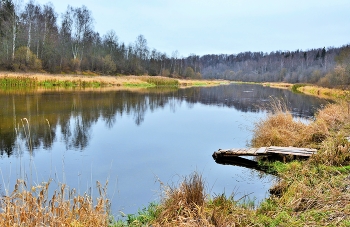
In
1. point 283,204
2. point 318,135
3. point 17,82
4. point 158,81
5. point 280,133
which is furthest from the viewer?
point 158,81

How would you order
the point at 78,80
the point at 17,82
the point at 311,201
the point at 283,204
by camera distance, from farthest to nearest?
1. the point at 78,80
2. the point at 17,82
3. the point at 283,204
4. the point at 311,201

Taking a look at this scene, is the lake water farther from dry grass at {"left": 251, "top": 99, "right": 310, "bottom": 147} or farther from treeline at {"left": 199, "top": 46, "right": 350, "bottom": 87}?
treeline at {"left": 199, "top": 46, "right": 350, "bottom": 87}

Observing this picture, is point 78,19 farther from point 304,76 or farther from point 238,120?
point 304,76

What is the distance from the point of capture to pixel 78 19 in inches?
1789

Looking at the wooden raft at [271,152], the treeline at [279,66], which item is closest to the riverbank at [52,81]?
the wooden raft at [271,152]

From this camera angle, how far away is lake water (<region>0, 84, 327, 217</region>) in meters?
5.58

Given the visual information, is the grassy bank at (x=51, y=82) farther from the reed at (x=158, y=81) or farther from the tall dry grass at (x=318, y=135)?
the tall dry grass at (x=318, y=135)

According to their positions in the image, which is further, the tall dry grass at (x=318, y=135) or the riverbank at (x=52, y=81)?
the riverbank at (x=52, y=81)

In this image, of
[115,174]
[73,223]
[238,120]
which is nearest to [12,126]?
[115,174]

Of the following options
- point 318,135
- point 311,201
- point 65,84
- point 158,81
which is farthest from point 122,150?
point 158,81

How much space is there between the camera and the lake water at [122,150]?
558 cm

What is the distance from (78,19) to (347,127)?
145 ft

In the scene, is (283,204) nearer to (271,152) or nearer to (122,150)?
Result: (271,152)

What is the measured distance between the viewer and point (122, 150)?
813 centimetres
